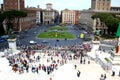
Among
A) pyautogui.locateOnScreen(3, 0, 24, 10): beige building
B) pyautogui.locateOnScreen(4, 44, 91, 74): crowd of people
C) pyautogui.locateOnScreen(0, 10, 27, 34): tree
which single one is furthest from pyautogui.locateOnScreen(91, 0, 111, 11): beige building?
pyautogui.locateOnScreen(4, 44, 91, 74): crowd of people

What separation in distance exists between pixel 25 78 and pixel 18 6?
2963 inches

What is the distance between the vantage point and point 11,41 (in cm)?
4375

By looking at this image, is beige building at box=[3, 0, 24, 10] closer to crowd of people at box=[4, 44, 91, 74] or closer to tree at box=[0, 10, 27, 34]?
tree at box=[0, 10, 27, 34]

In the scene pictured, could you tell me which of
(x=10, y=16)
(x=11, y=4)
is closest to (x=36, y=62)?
(x=10, y=16)

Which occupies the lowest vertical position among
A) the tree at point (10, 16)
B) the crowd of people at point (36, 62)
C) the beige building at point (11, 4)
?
the crowd of people at point (36, 62)

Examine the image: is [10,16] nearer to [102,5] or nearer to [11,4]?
[11,4]

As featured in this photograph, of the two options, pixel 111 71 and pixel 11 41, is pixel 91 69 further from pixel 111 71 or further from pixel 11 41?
pixel 11 41

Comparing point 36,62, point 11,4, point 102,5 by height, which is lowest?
point 36,62

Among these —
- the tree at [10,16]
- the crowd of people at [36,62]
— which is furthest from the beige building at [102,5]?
the crowd of people at [36,62]

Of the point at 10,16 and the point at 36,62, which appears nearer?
the point at 36,62

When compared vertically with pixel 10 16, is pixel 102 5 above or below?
above

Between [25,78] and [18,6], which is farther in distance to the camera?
[18,6]

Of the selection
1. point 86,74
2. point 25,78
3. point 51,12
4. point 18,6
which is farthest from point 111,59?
point 51,12

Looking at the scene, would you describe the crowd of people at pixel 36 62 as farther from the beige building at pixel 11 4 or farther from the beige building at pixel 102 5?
the beige building at pixel 102 5
